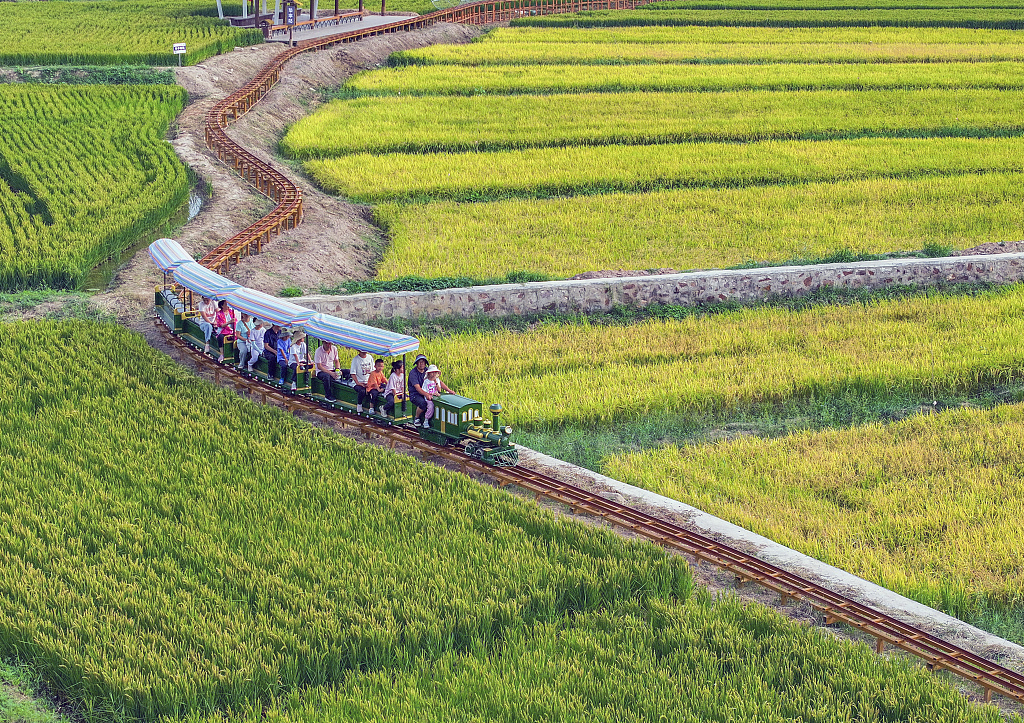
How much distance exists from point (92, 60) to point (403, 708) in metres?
41.8

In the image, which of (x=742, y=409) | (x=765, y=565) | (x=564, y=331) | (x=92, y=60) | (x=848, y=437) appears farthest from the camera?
(x=92, y=60)

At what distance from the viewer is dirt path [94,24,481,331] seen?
75.8 ft

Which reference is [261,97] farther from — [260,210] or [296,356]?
[296,356]

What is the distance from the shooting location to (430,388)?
1571cm

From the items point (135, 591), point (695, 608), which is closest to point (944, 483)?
point (695, 608)

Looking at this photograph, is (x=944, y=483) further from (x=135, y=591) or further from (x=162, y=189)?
(x=162, y=189)

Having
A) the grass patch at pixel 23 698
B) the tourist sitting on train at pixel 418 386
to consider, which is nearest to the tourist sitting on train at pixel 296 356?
the tourist sitting on train at pixel 418 386

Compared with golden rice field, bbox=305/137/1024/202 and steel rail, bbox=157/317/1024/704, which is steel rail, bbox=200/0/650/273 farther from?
steel rail, bbox=157/317/1024/704

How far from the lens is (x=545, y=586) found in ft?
38.8

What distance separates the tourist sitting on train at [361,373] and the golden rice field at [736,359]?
2566 mm

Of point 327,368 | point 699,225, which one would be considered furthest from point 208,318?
point 699,225

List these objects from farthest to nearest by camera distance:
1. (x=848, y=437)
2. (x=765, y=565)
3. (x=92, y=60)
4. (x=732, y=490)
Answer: (x=92, y=60), (x=848, y=437), (x=732, y=490), (x=765, y=565)

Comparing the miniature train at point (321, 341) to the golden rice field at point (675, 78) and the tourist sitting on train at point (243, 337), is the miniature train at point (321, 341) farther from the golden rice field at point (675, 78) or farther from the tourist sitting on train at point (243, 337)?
the golden rice field at point (675, 78)

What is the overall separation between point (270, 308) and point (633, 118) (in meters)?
24.9
